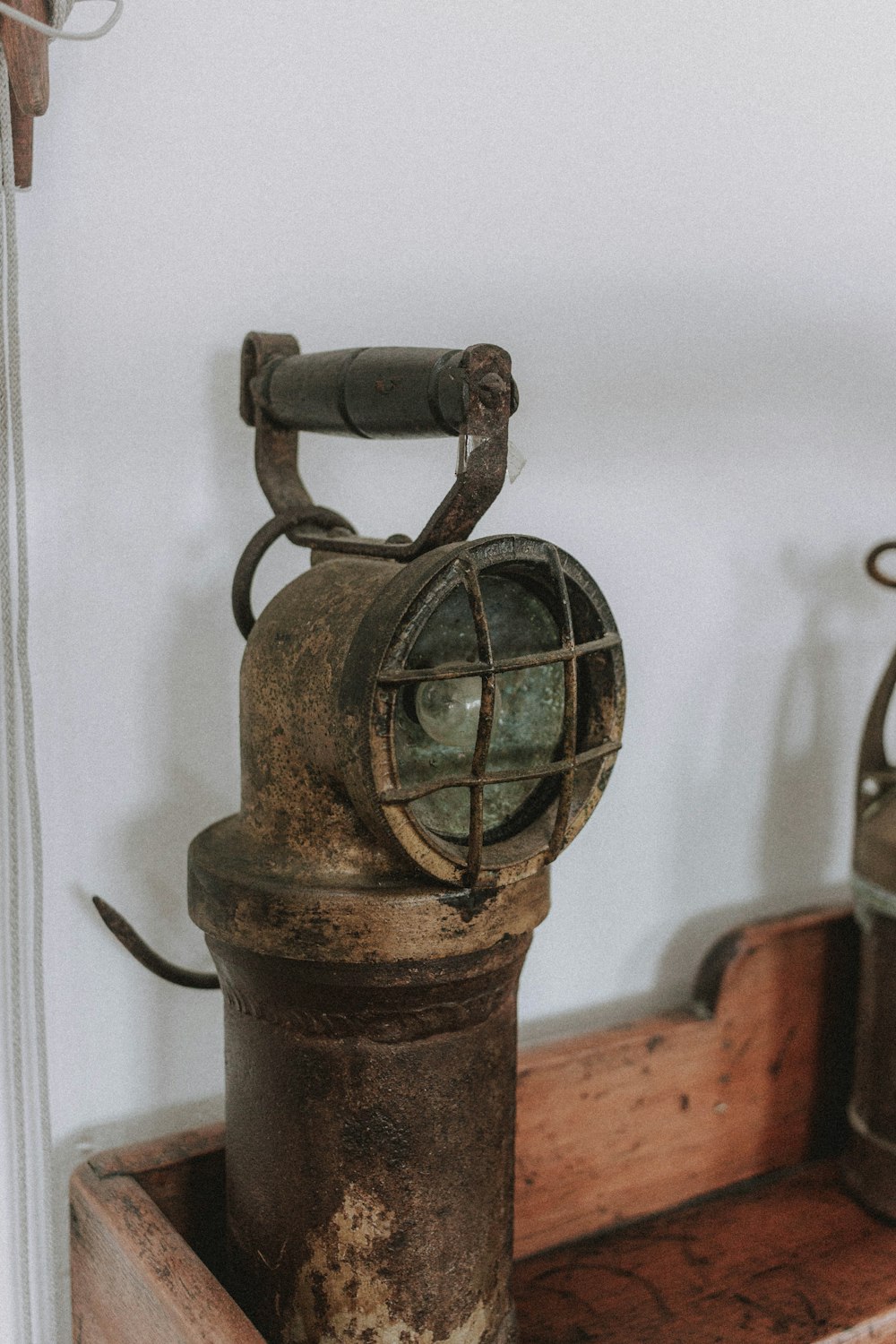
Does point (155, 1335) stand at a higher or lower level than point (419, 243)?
lower

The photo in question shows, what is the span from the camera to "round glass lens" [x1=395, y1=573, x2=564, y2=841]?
2.44 ft

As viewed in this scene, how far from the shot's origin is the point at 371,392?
774 mm

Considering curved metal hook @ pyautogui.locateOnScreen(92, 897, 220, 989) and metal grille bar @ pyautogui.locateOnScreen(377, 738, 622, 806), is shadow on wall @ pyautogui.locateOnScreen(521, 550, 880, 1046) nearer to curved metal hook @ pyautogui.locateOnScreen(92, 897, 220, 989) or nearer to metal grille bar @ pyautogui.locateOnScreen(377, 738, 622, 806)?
curved metal hook @ pyautogui.locateOnScreen(92, 897, 220, 989)

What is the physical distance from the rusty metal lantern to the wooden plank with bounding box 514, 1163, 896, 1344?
0.77 feet

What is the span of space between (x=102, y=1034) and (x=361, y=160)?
0.73 meters

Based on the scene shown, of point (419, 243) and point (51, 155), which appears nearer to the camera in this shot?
point (51, 155)

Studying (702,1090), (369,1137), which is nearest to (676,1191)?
(702,1090)

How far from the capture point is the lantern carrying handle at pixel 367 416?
0.71 metres

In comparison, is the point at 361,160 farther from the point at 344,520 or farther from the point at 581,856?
the point at 581,856

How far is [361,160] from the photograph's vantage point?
1.00 metres

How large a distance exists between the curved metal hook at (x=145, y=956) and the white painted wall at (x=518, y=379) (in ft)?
0.35

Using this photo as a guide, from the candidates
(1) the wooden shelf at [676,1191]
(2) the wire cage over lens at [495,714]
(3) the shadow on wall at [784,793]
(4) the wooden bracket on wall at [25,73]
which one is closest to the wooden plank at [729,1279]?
(1) the wooden shelf at [676,1191]

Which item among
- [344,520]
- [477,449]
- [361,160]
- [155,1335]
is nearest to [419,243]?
[361,160]

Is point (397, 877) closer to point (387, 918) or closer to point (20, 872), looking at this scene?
point (387, 918)
